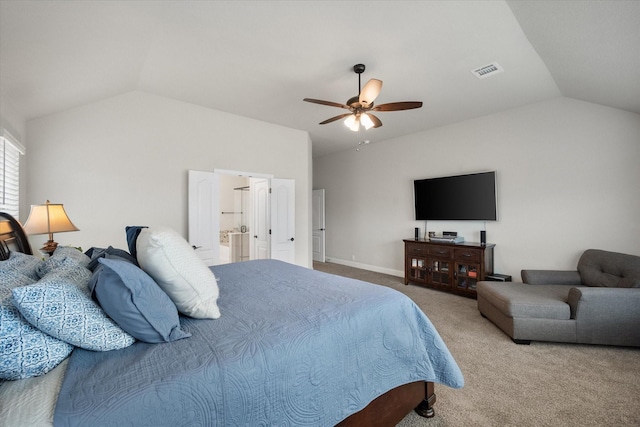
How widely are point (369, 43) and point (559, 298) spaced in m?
3.12

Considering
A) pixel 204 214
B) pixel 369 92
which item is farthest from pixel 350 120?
pixel 204 214

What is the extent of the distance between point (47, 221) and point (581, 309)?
4.81m

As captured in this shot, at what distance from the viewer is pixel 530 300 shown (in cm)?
264

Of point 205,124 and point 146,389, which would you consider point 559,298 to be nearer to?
point 146,389

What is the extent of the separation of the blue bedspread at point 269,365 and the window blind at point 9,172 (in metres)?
2.35

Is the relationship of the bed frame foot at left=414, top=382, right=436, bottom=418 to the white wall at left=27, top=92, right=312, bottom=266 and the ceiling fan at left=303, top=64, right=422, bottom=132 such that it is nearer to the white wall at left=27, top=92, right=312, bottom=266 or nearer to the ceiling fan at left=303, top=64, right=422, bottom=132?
the ceiling fan at left=303, top=64, right=422, bottom=132

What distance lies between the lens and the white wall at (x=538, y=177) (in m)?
3.30

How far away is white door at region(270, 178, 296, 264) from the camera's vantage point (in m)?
4.70

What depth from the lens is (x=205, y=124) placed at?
13.2ft

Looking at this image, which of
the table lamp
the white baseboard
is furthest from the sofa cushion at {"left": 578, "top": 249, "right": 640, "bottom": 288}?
the table lamp

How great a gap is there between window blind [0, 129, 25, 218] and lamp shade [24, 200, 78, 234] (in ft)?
1.08

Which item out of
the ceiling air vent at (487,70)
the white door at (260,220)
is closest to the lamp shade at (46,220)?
the white door at (260,220)

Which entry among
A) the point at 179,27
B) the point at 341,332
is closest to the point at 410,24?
the point at 179,27

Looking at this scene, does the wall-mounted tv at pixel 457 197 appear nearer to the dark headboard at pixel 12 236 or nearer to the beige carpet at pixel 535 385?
the beige carpet at pixel 535 385
